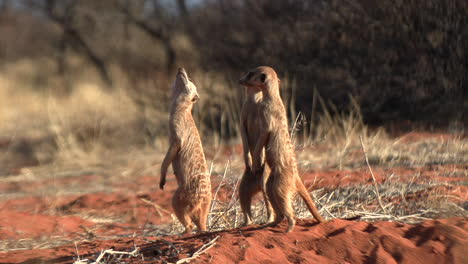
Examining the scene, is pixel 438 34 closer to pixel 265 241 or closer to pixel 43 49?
pixel 265 241

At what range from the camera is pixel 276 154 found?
4.13 metres

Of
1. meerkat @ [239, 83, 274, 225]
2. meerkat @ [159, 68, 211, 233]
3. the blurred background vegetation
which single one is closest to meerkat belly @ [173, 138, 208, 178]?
meerkat @ [159, 68, 211, 233]

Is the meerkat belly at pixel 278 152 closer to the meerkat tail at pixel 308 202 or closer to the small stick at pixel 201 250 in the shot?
the meerkat tail at pixel 308 202

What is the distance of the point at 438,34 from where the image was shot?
40.4 ft

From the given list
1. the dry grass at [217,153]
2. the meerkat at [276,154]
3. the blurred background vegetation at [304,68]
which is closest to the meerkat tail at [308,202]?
the meerkat at [276,154]

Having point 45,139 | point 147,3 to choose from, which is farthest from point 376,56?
point 147,3

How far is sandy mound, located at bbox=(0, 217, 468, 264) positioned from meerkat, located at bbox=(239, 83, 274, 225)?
0.75ft

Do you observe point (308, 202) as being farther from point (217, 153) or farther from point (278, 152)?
point (217, 153)

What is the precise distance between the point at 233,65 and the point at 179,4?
5748 millimetres

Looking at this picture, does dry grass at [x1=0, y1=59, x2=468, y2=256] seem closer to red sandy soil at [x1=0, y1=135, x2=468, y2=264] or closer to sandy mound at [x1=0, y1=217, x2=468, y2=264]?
red sandy soil at [x1=0, y1=135, x2=468, y2=264]

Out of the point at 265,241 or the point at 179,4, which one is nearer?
the point at 265,241

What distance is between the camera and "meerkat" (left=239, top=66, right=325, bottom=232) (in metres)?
4.06

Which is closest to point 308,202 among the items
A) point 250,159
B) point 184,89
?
point 250,159

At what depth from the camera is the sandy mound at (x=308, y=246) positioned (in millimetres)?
3686
